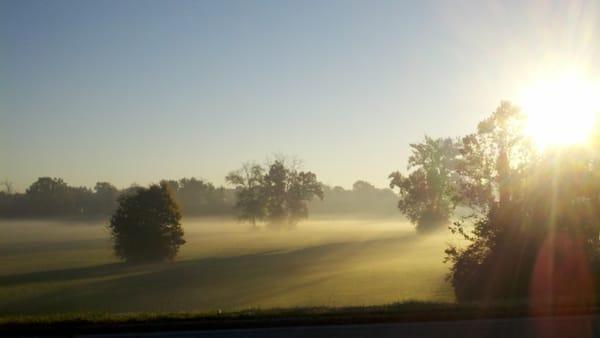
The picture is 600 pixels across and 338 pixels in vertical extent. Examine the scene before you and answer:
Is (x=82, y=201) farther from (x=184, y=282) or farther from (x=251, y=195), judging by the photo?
(x=184, y=282)

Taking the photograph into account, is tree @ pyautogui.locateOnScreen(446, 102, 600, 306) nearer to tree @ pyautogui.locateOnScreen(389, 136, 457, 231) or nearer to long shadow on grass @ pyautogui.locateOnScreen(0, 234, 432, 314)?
long shadow on grass @ pyautogui.locateOnScreen(0, 234, 432, 314)

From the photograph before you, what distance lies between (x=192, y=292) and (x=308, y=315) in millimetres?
18168

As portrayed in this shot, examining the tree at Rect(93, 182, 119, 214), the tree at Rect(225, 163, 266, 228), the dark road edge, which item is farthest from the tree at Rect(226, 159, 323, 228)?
the dark road edge

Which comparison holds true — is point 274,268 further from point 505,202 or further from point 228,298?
point 505,202

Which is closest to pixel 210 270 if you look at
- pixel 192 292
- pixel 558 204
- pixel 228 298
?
pixel 192 292

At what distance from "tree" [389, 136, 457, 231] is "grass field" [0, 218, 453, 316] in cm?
1742

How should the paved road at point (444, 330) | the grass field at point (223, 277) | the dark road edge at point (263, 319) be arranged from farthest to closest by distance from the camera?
the grass field at point (223, 277), the dark road edge at point (263, 319), the paved road at point (444, 330)

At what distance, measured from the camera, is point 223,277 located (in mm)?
37562

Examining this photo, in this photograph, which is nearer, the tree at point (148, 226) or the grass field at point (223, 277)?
the grass field at point (223, 277)

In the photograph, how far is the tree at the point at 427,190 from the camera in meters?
86.5

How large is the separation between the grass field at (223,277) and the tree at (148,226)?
6.87 feet

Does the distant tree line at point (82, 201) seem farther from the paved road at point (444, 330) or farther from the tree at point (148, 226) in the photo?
the paved road at point (444, 330)

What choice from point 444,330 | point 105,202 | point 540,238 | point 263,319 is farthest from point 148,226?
point 105,202

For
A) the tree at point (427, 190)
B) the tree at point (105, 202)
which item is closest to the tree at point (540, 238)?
the tree at point (427, 190)
